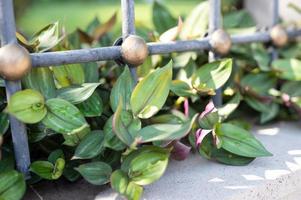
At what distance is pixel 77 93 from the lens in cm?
66

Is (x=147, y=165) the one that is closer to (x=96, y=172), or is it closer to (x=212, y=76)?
(x=96, y=172)

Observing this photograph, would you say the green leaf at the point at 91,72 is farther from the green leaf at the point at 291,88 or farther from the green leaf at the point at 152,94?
the green leaf at the point at 291,88

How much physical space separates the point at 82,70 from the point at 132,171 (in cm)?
21

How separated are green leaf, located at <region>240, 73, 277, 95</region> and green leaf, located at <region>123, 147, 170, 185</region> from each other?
0.36 meters

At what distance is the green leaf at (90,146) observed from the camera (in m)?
0.64

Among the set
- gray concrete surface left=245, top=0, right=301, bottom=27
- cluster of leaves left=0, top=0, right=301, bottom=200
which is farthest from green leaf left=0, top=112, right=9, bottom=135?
gray concrete surface left=245, top=0, right=301, bottom=27

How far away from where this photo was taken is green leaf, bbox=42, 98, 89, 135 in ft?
2.01

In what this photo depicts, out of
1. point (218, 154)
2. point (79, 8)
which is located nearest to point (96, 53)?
point (218, 154)

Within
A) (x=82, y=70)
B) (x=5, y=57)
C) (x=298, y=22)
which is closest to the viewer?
(x=5, y=57)

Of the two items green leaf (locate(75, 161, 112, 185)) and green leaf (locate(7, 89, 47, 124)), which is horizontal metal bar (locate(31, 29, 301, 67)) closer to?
green leaf (locate(7, 89, 47, 124))

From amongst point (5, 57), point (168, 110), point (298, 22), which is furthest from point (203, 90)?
point (298, 22)

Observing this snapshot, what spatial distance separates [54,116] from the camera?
62cm

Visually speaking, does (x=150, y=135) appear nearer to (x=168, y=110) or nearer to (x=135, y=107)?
(x=135, y=107)

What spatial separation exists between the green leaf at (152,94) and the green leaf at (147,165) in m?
0.06
